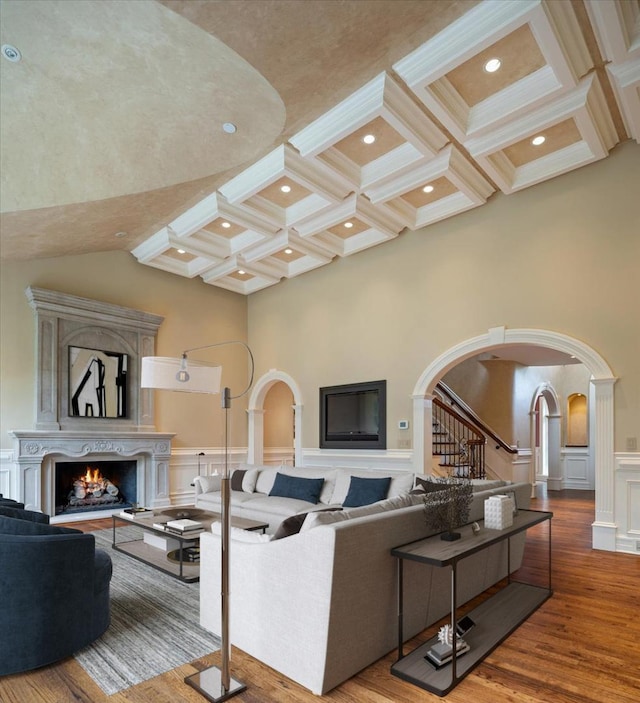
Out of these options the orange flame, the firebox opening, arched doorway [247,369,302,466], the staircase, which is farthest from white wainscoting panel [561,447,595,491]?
the orange flame

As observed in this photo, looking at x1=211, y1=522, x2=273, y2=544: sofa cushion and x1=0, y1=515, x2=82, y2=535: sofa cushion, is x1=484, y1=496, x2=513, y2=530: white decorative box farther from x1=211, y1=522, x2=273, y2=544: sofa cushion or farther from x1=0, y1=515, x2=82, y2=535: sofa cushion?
x1=0, y1=515, x2=82, y2=535: sofa cushion

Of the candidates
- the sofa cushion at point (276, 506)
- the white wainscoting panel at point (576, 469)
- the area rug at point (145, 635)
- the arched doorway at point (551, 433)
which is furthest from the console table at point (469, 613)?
the white wainscoting panel at point (576, 469)

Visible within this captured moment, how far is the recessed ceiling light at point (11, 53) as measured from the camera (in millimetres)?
3980

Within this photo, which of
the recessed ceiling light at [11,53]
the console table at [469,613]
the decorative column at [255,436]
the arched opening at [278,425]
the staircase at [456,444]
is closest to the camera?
the console table at [469,613]

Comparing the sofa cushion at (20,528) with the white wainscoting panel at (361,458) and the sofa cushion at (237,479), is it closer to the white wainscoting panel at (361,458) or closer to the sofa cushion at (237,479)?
the sofa cushion at (237,479)

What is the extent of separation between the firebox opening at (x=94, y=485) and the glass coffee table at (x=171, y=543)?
2.08m

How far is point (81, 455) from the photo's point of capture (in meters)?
7.16

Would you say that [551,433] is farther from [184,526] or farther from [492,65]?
[184,526]

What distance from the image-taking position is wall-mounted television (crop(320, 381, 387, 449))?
7.32 m

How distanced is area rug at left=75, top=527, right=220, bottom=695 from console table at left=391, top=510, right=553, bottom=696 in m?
1.17

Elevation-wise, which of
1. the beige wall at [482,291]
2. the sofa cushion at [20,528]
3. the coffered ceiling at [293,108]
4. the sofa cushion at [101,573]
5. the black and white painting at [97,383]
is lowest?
the sofa cushion at [101,573]

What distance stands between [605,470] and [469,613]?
9.37 feet

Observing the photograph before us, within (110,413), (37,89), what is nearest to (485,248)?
(37,89)

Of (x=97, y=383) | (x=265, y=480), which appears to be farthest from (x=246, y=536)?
(x=97, y=383)
